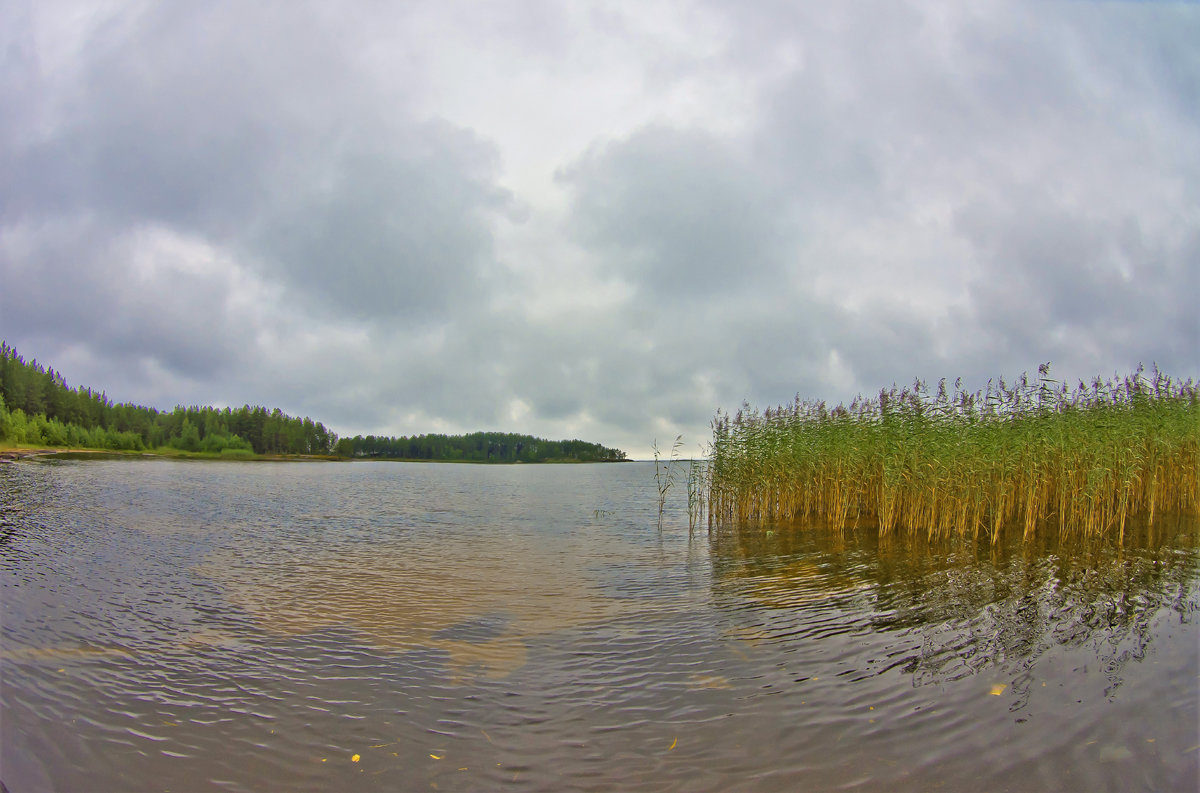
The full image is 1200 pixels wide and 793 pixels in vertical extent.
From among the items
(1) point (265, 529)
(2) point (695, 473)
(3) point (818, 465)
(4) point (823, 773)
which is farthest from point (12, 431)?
(4) point (823, 773)

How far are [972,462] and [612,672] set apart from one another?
15.6 m

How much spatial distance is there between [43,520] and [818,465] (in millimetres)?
31332

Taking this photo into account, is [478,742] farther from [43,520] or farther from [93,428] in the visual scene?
[93,428]

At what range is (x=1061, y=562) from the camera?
13.1m

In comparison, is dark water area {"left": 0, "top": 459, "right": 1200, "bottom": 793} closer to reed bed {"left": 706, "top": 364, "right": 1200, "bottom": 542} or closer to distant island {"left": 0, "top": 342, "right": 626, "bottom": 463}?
reed bed {"left": 706, "top": 364, "right": 1200, "bottom": 542}

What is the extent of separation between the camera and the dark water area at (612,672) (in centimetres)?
501

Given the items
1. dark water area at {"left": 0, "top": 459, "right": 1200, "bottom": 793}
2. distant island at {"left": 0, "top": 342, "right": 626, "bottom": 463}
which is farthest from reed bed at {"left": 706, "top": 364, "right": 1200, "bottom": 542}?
distant island at {"left": 0, "top": 342, "right": 626, "bottom": 463}

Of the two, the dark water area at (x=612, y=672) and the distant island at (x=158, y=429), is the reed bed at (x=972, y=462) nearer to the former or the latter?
the dark water area at (x=612, y=672)

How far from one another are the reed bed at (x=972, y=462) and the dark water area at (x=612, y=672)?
2.76m

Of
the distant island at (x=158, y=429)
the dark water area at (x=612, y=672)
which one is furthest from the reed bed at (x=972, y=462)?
the distant island at (x=158, y=429)

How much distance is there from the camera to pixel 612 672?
748 cm

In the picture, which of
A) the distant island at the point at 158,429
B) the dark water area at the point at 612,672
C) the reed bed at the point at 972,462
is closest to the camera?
the dark water area at the point at 612,672

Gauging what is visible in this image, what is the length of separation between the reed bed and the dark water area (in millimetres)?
2764

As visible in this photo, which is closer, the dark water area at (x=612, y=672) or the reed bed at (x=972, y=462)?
the dark water area at (x=612, y=672)
